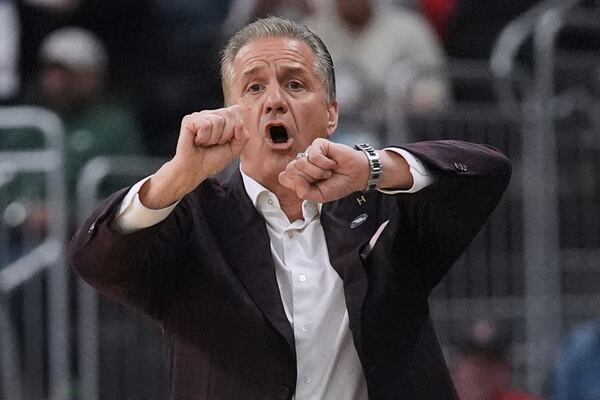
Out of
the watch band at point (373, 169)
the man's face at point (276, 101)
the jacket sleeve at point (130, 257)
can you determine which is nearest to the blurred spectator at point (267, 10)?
the man's face at point (276, 101)

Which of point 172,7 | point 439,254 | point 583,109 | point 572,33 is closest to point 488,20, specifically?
point 572,33

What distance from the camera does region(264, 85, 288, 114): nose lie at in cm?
322

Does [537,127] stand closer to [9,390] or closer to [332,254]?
[9,390]

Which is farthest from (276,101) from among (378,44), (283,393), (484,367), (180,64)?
(180,64)

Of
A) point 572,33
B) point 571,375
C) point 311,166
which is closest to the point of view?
point 311,166

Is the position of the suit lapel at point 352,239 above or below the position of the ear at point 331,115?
below

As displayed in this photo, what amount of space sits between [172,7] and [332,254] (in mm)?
5336

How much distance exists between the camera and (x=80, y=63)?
7.32 metres

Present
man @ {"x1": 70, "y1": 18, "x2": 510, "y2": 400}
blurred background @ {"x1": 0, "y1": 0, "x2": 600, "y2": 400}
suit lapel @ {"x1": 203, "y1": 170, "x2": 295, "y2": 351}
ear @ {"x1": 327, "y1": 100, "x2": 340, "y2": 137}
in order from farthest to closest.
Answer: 1. blurred background @ {"x1": 0, "y1": 0, "x2": 600, "y2": 400}
2. ear @ {"x1": 327, "y1": 100, "x2": 340, "y2": 137}
3. suit lapel @ {"x1": 203, "y1": 170, "x2": 295, "y2": 351}
4. man @ {"x1": 70, "y1": 18, "x2": 510, "y2": 400}

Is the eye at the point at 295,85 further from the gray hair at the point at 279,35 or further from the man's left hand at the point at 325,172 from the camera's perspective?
the man's left hand at the point at 325,172

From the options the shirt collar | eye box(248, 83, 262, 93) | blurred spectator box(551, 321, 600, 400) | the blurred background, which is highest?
eye box(248, 83, 262, 93)

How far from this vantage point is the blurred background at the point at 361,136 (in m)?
6.18

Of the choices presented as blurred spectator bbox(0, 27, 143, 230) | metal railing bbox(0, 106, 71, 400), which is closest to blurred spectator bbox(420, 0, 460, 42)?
blurred spectator bbox(0, 27, 143, 230)

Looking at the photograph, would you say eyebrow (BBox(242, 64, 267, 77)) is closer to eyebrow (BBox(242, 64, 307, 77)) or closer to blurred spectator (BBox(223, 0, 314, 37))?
eyebrow (BBox(242, 64, 307, 77))
